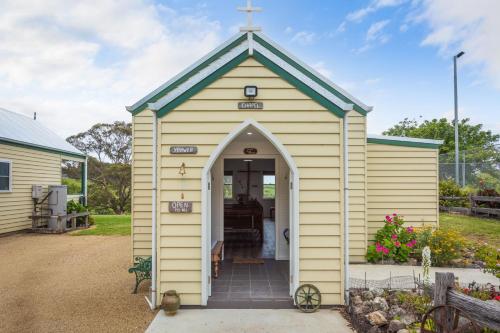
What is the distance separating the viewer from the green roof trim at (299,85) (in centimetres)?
464

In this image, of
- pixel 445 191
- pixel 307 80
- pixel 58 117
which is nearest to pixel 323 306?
pixel 307 80

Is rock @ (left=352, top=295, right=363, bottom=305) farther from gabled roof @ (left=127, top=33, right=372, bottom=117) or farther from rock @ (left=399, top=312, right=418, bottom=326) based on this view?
gabled roof @ (left=127, top=33, right=372, bottom=117)

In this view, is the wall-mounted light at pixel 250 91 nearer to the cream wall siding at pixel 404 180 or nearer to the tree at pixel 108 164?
the cream wall siding at pixel 404 180

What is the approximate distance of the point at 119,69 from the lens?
14750 millimetres

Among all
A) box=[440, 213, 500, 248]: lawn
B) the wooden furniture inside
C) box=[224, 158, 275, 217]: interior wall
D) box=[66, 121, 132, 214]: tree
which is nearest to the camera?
box=[440, 213, 500, 248]: lawn

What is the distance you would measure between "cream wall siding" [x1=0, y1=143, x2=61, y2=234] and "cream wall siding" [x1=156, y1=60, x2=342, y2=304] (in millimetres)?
9584

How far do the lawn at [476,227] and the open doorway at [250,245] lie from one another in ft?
20.3

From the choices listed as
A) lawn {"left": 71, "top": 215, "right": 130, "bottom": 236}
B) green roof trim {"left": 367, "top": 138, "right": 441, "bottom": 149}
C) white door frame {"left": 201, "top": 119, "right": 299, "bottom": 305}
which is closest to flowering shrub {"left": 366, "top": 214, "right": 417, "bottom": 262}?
A: green roof trim {"left": 367, "top": 138, "right": 441, "bottom": 149}

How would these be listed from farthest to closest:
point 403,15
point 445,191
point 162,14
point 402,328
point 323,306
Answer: point 445,191 → point 403,15 → point 162,14 → point 323,306 → point 402,328

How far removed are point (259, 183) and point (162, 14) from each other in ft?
30.4

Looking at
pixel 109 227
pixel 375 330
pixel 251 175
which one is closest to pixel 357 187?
pixel 375 330

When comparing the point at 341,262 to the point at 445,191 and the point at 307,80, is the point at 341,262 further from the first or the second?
the point at 445,191

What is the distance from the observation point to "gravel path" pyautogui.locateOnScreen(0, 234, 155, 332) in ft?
13.8

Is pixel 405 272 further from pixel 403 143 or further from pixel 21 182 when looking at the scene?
pixel 21 182
